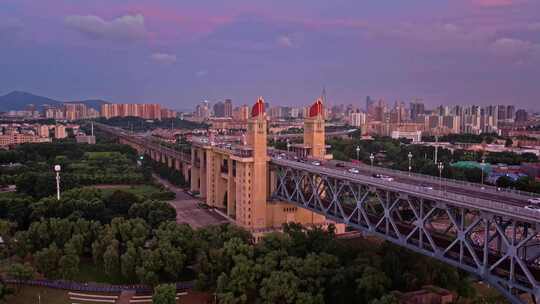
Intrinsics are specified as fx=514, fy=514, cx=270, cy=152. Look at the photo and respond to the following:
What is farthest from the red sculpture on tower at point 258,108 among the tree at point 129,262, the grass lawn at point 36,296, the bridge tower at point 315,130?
the grass lawn at point 36,296

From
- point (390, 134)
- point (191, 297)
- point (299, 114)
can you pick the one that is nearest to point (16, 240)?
point (191, 297)

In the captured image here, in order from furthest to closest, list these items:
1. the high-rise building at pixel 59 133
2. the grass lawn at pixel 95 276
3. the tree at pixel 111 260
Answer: the high-rise building at pixel 59 133
the grass lawn at pixel 95 276
the tree at pixel 111 260

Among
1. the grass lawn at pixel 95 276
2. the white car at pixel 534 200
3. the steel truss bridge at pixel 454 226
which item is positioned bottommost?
the grass lawn at pixel 95 276

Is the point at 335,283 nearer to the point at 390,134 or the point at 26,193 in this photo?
the point at 26,193

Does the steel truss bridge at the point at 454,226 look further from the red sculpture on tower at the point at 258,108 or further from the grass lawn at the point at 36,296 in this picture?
the grass lawn at the point at 36,296

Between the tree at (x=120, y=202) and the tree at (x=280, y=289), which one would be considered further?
the tree at (x=120, y=202)

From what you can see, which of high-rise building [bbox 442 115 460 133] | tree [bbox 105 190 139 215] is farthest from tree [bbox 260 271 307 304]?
high-rise building [bbox 442 115 460 133]
